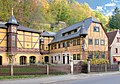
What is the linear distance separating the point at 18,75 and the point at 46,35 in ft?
90.9

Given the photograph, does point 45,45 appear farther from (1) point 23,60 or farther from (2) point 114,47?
(2) point 114,47

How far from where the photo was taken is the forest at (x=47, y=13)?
53156 millimetres

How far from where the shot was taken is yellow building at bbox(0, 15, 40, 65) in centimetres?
3862

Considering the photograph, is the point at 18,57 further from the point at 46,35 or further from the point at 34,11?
the point at 34,11

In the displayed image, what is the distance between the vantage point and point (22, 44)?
42.0 m

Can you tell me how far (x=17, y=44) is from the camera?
40781 mm

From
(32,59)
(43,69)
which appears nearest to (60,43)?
(32,59)

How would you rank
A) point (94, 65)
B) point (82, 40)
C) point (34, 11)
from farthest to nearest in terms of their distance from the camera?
1. point (34, 11)
2. point (82, 40)
3. point (94, 65)

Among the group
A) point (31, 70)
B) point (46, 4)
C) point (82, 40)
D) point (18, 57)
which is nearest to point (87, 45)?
point (82, 40)

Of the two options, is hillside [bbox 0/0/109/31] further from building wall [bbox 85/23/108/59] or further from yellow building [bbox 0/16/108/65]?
building wall [bbox 85/23/108/59]

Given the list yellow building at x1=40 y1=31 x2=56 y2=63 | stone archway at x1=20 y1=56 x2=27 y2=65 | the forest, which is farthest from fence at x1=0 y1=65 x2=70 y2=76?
the forest

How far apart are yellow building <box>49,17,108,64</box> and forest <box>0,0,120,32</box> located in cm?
1351

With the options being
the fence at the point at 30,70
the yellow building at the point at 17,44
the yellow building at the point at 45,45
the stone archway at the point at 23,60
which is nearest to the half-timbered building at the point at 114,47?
the yellow building at the point at 45,45

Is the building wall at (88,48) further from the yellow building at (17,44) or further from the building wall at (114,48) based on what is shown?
the yellow building at (17,44)
